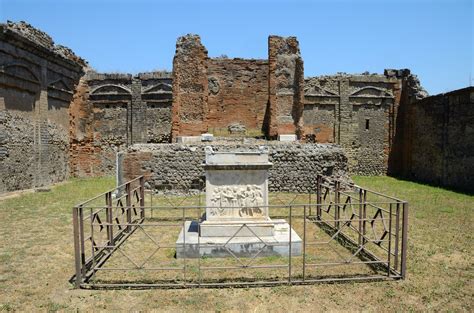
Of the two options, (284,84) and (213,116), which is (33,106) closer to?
(213,116)

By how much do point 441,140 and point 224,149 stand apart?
11.9 m

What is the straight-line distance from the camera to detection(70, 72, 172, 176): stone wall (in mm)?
22453

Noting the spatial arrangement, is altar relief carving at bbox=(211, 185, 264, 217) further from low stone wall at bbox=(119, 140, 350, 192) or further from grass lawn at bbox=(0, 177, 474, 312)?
low stone wall at bbox=(119, 140, 350, 192)

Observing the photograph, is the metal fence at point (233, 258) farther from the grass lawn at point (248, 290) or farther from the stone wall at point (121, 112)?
the stone wall at point (121, 112)

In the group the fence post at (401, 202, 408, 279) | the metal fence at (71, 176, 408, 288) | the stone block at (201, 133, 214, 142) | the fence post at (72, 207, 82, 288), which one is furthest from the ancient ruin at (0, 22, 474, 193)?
the fence post at (401, 202, 408, 279)

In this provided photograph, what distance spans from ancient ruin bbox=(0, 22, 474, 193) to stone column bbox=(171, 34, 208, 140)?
0.14 ft

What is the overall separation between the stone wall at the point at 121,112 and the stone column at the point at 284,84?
813 centimetres

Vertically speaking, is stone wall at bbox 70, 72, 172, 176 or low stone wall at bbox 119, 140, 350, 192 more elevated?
stone wall at bbox 70, 72, 172, 176

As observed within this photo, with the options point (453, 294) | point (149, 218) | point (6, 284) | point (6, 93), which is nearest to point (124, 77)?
point (6, 93)

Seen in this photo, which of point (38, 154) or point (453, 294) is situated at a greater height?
point (38, 154)

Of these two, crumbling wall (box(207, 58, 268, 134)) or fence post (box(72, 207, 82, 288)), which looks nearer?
fence post (box(72, 207, 82, 288))

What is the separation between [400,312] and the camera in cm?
488

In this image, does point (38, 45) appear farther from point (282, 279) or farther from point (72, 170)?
point (282, 279)

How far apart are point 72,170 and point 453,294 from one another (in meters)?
20.2
